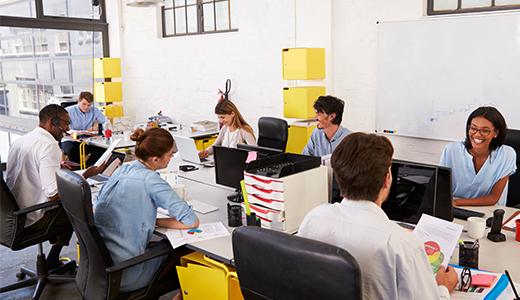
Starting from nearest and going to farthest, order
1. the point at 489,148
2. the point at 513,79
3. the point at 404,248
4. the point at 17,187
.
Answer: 1. the point at 404,248
2. the point at 489,148
3. the point at 17,187
4. the point at 513,79

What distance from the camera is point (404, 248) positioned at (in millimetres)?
1392

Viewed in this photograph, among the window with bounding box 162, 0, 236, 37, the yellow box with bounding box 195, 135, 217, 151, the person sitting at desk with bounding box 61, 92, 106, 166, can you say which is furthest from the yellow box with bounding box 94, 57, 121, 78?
the yellow box with bounding box 195, 135, 217, 151

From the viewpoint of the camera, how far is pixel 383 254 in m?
1.39

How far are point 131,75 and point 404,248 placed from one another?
678 cm

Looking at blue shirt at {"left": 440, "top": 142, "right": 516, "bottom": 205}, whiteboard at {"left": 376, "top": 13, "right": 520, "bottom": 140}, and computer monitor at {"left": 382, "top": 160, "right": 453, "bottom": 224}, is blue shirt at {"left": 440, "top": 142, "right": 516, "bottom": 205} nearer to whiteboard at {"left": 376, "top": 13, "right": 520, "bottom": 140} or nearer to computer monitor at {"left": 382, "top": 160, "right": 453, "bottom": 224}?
computer monitor at {"left": 382, "top": 160, "right": 453, "bottom": 224}

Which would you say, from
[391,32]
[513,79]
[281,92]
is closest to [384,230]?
[513,79]

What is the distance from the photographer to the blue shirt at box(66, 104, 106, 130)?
230 inches

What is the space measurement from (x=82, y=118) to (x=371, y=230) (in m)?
5.15

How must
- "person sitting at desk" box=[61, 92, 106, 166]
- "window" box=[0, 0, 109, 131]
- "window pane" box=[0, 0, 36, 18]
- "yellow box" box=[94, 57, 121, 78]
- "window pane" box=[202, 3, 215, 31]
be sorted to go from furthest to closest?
"yellow box" box=[94, 57, 121, 78], "window" box=[0, 0, 109, 131], "window pane" box=[0, 0, 36, 18], "window pane" box=[202, 3, 215, 31], "person sitting at desk" box=[61, 92, 106, 166]

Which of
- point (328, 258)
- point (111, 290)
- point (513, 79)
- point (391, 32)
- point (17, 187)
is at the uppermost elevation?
point (391, 32)

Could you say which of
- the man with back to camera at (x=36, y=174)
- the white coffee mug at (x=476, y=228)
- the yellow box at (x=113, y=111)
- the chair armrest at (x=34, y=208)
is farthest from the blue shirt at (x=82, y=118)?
the white coffee mug at (x=476, y=228)

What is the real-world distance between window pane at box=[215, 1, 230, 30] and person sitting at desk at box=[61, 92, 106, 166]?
1872 mm

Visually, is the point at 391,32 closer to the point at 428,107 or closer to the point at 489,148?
the point at 428,107

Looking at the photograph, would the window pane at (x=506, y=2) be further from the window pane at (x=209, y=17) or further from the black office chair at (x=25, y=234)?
the black office chair at (x=25, y=234)
